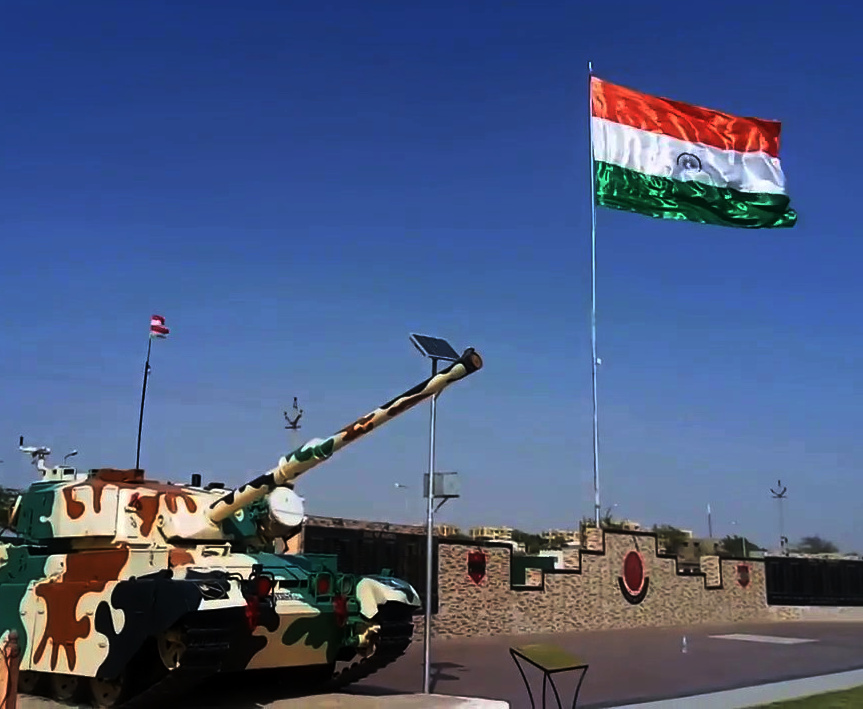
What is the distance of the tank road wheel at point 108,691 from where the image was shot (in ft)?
32.5

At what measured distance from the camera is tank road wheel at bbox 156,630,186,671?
927cm

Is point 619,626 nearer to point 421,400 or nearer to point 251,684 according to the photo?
point 251,684

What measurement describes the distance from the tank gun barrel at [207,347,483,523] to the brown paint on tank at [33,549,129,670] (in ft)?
5.46

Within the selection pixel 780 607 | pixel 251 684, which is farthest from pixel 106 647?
pixel 780 607

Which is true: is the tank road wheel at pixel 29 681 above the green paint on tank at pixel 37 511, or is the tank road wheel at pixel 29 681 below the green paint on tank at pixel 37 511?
below

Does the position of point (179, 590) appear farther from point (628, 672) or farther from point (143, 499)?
point (628, 672)

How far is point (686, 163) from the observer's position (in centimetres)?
2162

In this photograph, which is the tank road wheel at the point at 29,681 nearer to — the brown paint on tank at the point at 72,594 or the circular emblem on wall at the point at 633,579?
the brown paint on tank at the point at 72,594

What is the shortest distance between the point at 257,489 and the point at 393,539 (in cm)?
1012

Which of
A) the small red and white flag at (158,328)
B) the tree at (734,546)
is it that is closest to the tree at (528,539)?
the tree at (734,546)

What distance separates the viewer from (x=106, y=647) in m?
9.60

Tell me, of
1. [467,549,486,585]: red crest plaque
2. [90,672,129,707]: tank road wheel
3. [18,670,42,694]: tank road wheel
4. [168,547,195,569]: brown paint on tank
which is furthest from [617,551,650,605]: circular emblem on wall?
[90,672,129,707]: tank road wheel

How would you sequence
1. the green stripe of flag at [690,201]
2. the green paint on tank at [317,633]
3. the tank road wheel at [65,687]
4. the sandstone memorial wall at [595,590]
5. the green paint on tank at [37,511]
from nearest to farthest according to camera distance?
1. the green paint on tank at [317,633]
2. the tank road wheel at [65,687]
3. the green paint on tank at [37,511]
4. the sandstone memorial wall at [595,590]
5. the green stripe of flag at [690,201]

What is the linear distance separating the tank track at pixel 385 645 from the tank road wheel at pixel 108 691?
2646 mm
